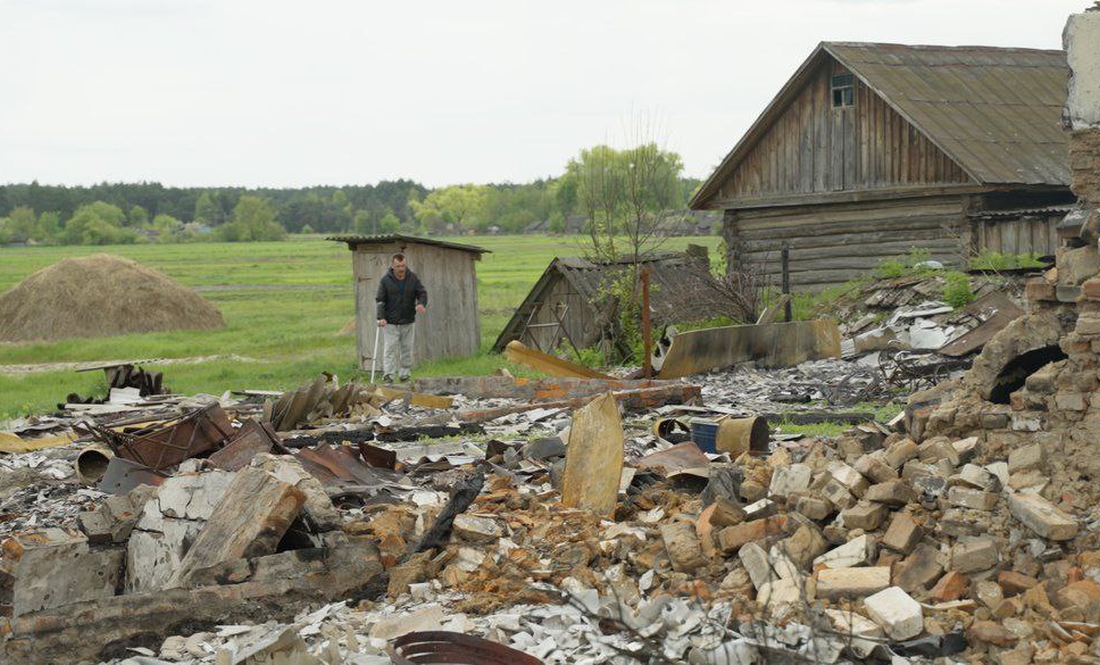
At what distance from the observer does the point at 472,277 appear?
22.5 m

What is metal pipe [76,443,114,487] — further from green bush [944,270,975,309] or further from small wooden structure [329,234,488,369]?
green bush [944,270,975,309]

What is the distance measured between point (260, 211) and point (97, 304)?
304ft

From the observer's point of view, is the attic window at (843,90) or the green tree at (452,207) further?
the green tree at (452,207)

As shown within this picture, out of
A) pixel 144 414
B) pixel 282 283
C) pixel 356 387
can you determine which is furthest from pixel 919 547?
pixel 282 283

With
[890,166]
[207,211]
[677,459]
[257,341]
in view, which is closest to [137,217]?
[207,211]

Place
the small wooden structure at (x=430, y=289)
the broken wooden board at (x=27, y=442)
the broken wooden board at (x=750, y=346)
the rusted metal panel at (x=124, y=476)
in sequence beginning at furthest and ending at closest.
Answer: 1. the small wooden structure at (x=430, y=289)
2. the broken wooden board at (x=750, y=346)
3. the broken wooden board at (x=27, y=442)
4. the rusted metal panel at (x=124, y=476)

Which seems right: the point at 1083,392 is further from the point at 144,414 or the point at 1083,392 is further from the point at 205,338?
the point at 205,338

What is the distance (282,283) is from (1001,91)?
36883 millimetres

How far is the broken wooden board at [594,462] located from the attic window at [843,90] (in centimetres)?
1674

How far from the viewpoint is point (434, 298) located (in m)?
21.1

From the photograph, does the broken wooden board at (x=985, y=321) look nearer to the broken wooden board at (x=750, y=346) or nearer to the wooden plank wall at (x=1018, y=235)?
the broken wooden board at (x=750, y=346)

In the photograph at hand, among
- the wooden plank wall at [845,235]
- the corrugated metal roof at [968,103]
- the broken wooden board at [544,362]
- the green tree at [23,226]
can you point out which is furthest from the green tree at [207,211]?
the broken wooden board at [544,362]

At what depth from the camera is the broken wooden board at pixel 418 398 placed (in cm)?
1424

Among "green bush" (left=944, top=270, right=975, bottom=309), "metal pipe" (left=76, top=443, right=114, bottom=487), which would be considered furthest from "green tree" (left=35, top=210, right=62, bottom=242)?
"metal pipe" (left=76, top=443, right=114, bottom=487)
